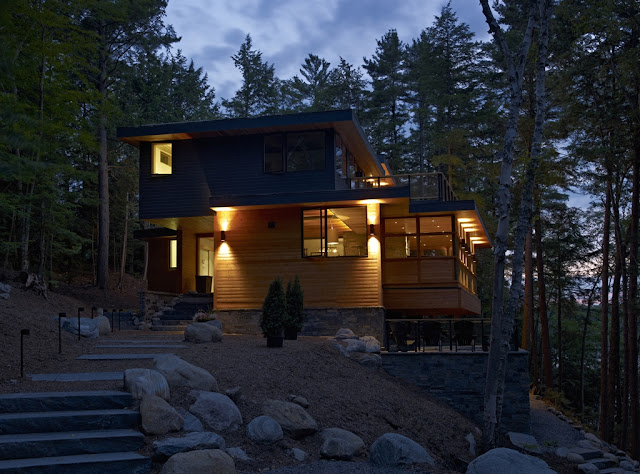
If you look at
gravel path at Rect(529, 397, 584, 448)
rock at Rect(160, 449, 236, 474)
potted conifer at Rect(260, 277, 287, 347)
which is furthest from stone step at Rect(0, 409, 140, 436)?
gravel path at Rect(529, 397, 584, 448)

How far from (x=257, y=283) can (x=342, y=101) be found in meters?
24.9

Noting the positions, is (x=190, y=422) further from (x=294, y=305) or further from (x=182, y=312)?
(x=182, y=312)

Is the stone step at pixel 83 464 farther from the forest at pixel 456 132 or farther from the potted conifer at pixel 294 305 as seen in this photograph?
the potted conifer at pixel 294 305

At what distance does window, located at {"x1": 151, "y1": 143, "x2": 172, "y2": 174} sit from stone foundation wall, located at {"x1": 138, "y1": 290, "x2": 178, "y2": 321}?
3562 millimetres

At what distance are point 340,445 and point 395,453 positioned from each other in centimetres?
65

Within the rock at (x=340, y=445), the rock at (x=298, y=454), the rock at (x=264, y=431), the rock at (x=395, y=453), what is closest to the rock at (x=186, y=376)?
the rock at (x=264, y=431)

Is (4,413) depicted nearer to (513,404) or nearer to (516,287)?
(516,287)

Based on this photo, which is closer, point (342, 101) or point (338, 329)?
point (338, 329)

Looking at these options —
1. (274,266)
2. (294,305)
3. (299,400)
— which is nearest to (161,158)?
(274,266)

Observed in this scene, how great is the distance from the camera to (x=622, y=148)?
18609 millimetres

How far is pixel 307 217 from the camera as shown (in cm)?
1636

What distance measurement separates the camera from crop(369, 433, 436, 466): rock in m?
7.06

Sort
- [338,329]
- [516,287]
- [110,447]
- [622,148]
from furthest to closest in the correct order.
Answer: [622,148], [338,329], [516,287], [110,447]

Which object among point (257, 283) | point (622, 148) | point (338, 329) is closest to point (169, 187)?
point (257, 283)
